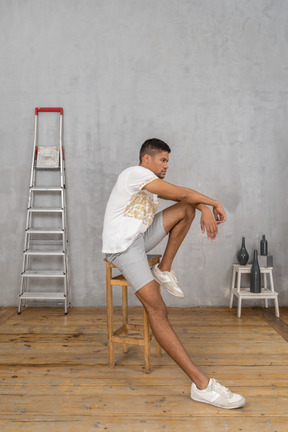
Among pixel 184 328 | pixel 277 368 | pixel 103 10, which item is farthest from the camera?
pixel 103 10

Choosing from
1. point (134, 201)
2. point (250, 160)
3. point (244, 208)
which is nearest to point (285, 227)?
point (244, 208)

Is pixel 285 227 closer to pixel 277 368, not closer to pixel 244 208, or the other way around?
pixel 244 208

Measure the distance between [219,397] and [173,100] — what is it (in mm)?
2798

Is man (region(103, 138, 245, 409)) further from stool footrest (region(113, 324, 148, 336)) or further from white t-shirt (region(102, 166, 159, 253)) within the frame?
stool footrest (region(113, 324, 148, 336))

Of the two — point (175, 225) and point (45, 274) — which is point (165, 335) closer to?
point (175, 225)

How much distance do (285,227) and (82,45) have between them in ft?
8.96

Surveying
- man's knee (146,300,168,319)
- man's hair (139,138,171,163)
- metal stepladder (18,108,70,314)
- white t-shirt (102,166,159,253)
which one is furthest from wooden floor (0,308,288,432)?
man's hair (139,138,171,163)

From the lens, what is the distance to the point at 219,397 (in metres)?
1.79

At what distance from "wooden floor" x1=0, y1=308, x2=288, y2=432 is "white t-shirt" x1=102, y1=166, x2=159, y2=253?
2.49 feet

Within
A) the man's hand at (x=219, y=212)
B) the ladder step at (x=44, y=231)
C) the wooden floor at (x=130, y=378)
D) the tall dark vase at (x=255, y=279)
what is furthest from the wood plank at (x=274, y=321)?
the ladder step at (x=44, y=231)

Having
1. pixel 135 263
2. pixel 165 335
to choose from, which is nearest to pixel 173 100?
pixel 135 263

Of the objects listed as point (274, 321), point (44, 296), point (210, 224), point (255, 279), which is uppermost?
point (210, 224)

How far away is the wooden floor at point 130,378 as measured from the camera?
5.56ft

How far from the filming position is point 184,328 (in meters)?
3.05
